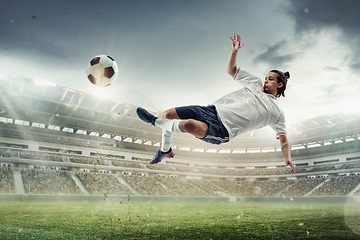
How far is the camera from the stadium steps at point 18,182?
58.3ft

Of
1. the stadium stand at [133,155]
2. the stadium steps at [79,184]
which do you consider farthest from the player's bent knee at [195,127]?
the stadium steps at [79,184]

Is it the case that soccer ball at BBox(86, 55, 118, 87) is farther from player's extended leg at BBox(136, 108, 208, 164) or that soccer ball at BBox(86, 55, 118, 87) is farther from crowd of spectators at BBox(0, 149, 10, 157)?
crowd of spectators at BBox(0, 149, 10, 157)

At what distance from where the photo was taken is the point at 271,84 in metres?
3.21

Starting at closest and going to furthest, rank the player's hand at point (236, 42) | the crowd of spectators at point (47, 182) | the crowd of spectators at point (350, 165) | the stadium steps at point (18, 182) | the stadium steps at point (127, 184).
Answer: the player's hand at point (236, 42) < the stadium steps at point (18, 182) < the crowd of spectators at point (47, 182) < the stadium steps at point (127, 184) < the crowd of spectators at point (350, 165)

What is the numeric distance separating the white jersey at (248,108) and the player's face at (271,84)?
86mm

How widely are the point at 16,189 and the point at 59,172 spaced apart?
4.28 meters

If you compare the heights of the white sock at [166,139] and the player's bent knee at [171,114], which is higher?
the player's bent knee at [171,114]

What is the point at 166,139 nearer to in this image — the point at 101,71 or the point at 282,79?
the point at 282,79

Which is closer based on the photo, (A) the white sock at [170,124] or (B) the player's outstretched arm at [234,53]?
(A) the white sock at [170,124]

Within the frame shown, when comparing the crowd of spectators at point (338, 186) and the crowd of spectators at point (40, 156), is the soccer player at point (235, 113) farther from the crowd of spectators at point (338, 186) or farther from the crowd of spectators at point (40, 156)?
the crowd of spectators at point (338, 186)

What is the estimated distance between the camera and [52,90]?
2022cm

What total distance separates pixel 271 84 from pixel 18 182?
71.9 ft

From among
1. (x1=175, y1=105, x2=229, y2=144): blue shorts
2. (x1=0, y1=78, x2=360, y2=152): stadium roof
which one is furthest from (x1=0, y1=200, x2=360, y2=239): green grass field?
(x1=0, y1=78, x2=360, y2=152): stadium roof

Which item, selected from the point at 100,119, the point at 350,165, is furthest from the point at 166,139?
the point at 350,165
